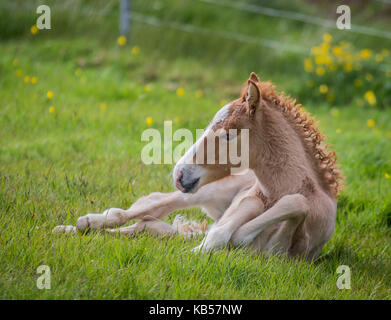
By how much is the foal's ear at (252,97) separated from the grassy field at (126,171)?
101cm

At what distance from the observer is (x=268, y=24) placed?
36.1ft

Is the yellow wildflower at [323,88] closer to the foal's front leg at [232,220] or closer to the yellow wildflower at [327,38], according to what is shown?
the yellow wildflower at [327,38]

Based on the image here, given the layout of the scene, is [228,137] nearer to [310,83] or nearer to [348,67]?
[310,83]

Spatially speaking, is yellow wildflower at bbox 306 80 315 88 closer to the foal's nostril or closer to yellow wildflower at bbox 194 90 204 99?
yellow wildflower at bbox 194 90 204 99

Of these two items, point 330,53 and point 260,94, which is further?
point 330,53

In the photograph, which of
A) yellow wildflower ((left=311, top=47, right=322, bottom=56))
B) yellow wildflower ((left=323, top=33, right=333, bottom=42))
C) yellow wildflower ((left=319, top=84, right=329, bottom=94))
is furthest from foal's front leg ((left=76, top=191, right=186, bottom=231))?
yellow wildflower ((left=323, top=33, right=333, bottom=42))

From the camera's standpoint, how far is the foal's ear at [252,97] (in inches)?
153

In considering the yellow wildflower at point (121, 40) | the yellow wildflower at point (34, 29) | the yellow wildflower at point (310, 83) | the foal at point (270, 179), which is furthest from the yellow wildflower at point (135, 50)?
the foal at point (270, 179)

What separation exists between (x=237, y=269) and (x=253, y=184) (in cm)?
101

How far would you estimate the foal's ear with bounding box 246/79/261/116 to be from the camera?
389 centimetres

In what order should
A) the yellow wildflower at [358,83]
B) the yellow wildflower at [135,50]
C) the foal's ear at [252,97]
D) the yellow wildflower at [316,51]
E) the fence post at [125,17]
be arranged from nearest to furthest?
the foal's ear at [252,97] → the yellow wildflower at [358,83] → the yellow wildflower at [316,51] → the yellow wildflower at [135,50] → the fence post at [125,17]
